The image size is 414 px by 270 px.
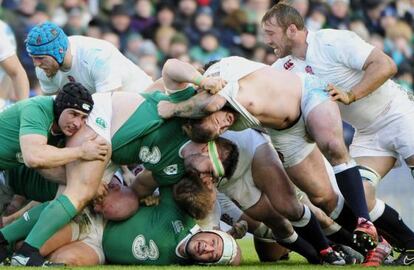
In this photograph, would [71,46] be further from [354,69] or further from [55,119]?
[354,69]

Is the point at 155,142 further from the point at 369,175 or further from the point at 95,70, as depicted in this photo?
the point at 369,175

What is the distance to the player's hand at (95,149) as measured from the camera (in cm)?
943

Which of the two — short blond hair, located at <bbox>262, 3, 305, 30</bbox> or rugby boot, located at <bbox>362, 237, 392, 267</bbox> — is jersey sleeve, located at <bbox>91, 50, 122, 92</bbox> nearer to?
short blond hair, located at <bbox>262, 3, 305, 30</bbox>

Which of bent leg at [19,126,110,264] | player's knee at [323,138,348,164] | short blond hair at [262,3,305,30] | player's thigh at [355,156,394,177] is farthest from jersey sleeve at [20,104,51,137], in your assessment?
player's thigh at [355,156,394,177]

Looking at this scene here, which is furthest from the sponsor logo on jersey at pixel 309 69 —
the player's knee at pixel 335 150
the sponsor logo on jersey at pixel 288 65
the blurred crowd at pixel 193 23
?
the blurred crowd at pixel 193 23

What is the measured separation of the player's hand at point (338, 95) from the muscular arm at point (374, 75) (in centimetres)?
15

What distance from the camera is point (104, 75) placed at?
11.1m

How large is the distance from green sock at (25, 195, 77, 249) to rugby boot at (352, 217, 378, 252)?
202cm

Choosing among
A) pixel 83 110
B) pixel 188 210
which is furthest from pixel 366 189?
pixel 83 110

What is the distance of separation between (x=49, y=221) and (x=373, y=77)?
278cm

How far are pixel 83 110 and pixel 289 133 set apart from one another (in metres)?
1.55

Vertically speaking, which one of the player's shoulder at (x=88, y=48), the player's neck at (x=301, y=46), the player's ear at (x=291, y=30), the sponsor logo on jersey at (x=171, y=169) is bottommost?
the player's shoulder at (x=88, y=48)

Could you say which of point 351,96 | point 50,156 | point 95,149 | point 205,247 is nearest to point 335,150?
point 351,96

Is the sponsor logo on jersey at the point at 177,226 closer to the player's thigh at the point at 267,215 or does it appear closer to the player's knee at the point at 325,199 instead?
the player's thigh at the point at 267,215
